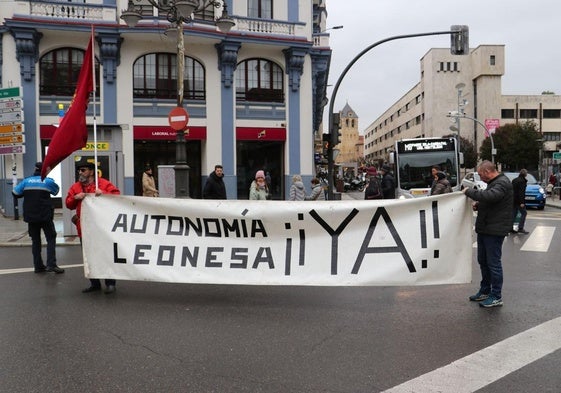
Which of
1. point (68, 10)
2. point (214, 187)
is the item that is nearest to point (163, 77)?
point (68, 10)

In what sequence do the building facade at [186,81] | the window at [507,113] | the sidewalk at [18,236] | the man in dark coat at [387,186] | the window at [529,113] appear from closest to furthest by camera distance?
1. the sidewalk at [18,236]
2. the man in dark coat at [387,186]
3. the building facade at [186,81]
4. the window at [507,113]
5. the window at [529,113]

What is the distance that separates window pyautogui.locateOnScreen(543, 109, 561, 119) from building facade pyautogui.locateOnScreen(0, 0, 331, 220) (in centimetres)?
7275

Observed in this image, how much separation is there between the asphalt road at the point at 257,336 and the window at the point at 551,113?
8762 cm

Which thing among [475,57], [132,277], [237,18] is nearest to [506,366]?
[132,277]

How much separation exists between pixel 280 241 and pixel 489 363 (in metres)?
2.87

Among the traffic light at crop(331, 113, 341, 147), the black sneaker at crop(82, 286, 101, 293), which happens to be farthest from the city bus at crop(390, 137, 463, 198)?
the black sneaker at crop(82, 286, 101, 293)

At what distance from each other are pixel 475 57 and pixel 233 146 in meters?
70.7

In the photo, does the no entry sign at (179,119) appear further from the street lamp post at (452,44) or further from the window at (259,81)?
the window at (259,81)

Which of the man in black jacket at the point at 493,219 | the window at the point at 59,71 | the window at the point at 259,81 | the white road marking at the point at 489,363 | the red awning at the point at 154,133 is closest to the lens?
the white road marking at the point at 489,363

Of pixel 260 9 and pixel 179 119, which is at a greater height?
pixel 260 9

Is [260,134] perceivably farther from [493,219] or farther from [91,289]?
[493,219]

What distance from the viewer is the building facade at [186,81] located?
20.0m

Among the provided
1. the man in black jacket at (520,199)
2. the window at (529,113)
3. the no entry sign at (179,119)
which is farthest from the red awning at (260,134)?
the window at (529,113)

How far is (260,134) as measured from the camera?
22828 millimetres
